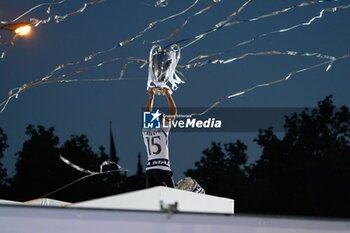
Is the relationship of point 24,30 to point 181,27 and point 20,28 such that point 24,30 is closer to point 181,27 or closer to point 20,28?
point 20,28

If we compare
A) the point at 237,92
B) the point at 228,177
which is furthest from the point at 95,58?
the point at 228,177

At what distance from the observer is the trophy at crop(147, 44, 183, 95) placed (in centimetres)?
214

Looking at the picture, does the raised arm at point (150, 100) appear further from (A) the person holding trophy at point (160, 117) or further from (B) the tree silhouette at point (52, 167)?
(B) the tree silhouette at point (52, 167)

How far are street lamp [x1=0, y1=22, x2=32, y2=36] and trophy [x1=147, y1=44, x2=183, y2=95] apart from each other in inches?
22.5

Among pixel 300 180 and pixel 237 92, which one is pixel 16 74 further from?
pixel 300 180

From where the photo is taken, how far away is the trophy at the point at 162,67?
7.01 ft

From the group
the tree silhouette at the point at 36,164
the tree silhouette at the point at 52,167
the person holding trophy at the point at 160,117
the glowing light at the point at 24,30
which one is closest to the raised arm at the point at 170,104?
the person holding trophy at the point at 160,117

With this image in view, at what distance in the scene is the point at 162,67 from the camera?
2.18 m

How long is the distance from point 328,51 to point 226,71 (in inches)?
18.3

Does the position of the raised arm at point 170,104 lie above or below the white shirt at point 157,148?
above

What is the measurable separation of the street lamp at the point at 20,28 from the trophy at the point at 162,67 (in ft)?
1.87

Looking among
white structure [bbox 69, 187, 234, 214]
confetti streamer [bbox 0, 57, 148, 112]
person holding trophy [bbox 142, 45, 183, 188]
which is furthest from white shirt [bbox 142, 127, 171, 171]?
white structure [bbox 69, 187, 234, 214]

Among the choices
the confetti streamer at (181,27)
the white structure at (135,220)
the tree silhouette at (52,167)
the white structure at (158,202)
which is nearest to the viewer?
the white structure at (135,220)

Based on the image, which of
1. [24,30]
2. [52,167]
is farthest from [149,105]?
[24,30]
